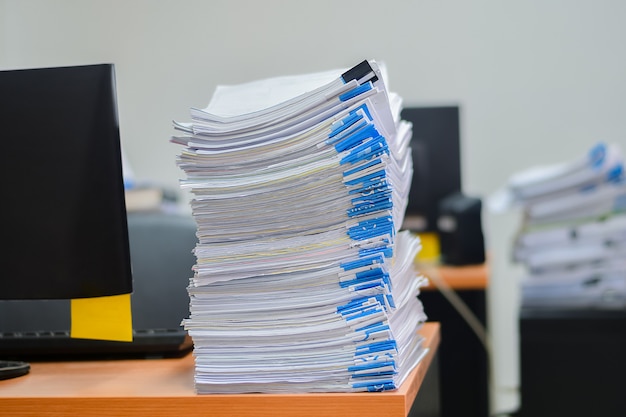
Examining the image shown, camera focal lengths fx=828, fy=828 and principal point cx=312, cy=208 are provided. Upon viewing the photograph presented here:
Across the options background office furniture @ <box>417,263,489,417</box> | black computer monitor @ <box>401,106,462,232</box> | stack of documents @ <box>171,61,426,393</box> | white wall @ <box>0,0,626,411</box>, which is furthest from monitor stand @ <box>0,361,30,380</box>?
white wall @ <box>0,0,626,411</box>

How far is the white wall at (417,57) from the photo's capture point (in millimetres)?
3668

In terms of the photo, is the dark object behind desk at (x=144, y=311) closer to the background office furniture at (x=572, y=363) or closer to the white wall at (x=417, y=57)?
the background office furniture at (x=572, y=363)

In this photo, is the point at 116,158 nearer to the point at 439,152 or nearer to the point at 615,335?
the point at 615,335

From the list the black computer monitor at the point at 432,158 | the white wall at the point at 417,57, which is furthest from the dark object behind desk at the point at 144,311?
the white wall at the point at 417,57

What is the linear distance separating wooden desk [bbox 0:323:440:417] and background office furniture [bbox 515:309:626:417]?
130cm

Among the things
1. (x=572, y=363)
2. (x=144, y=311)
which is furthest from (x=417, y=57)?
(x=144, y=311)

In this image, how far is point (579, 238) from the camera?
2.33 meters

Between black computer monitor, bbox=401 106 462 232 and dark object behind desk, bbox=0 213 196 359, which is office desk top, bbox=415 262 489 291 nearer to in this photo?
black computer monitor, bbox=401 106 462 232

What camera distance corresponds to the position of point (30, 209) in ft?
3.51

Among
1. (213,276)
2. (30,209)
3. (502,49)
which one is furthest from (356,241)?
(502,49)

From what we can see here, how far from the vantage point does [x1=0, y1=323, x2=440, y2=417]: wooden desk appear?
2.89ft

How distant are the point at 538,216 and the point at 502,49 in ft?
5.11

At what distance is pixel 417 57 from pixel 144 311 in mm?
2616

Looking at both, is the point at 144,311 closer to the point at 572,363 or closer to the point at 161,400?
the point at 161,400
